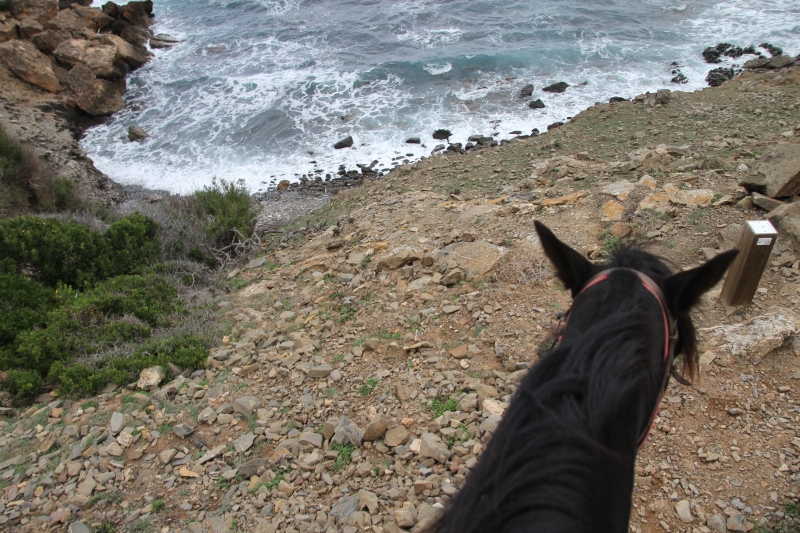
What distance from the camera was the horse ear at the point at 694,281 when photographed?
5.73ft

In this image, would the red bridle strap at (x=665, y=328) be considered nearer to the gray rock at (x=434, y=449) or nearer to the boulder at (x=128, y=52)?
the gray rock at (x=434, y=449)

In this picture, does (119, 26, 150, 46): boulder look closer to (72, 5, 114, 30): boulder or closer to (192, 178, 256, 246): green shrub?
(72, 5, 114, 30): boulder

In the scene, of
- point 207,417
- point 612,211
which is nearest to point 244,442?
point 207,417

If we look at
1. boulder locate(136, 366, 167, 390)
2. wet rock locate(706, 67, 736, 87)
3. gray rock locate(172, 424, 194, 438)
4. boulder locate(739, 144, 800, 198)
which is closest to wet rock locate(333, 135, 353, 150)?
boulder locate(136, 366, 167, 390)

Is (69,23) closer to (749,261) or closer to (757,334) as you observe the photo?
(749,261)

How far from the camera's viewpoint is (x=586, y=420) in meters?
1.39

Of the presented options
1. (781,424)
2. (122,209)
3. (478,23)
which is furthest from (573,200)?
(478,23)

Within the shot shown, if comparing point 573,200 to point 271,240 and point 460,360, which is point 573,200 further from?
point 271,240

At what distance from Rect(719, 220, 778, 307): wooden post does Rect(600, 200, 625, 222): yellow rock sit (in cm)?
209

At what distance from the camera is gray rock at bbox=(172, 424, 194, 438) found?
4.26 m

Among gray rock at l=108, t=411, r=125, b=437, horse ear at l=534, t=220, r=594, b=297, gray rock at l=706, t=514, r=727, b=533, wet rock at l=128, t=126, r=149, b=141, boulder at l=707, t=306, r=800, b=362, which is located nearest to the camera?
horse ear at l=534, t=220, r=594, b=297

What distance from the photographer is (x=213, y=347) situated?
585 cm

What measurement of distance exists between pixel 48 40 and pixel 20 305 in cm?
2003

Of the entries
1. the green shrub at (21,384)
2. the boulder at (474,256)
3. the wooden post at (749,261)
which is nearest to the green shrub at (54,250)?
the green shrub at (21,384)
